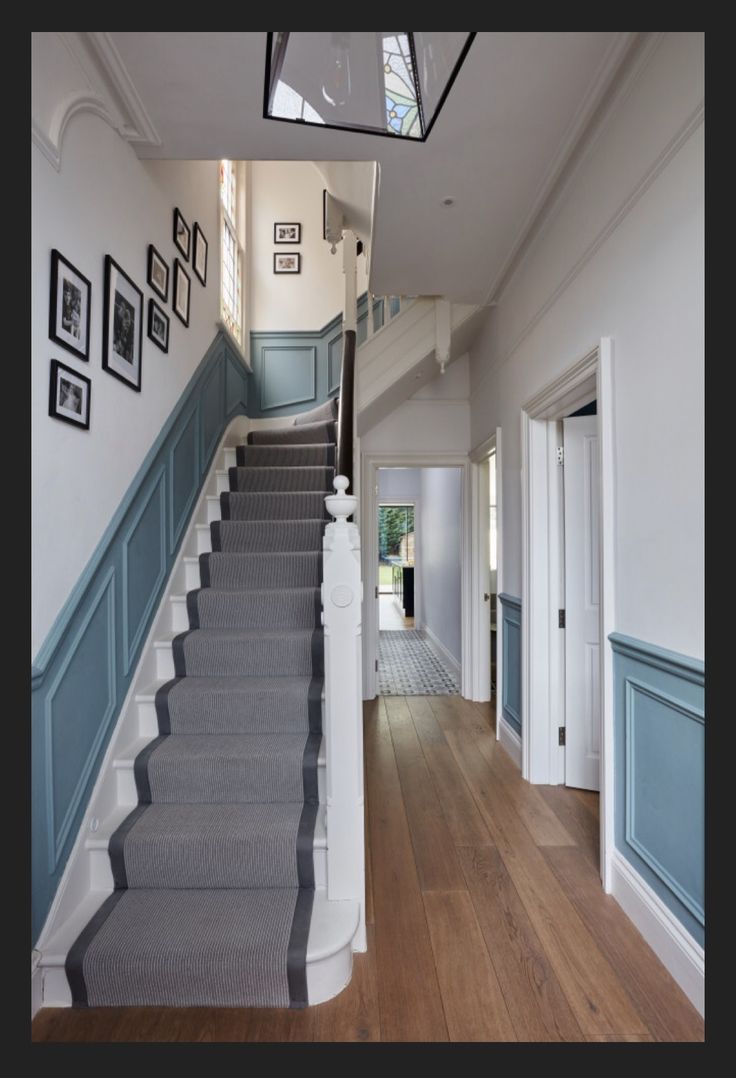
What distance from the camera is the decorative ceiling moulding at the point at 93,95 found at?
169 centimetres

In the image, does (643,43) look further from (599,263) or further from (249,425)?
(249,425)

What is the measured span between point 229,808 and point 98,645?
2.49 feet

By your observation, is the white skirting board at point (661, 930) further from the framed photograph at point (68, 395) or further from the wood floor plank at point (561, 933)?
the framed photograph at point (68, 395)

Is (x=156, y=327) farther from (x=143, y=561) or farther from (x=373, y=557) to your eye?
(x=373, y=557)

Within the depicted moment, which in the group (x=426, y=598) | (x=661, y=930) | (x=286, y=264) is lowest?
(x=661, y=930)

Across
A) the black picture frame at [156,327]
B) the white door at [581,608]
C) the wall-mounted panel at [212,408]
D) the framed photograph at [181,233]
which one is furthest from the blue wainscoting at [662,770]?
the framed photograph at [181,233]

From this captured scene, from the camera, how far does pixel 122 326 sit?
2254mm

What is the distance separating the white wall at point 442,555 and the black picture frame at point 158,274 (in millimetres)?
3185

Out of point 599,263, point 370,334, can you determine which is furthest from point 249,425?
point 599,263

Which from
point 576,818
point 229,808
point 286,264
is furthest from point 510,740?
point 286,264

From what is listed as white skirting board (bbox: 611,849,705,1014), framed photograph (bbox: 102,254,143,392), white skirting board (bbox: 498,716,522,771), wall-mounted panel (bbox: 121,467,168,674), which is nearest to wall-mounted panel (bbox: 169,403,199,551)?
wall-mounted panel (bbox: 121,467,168,674)

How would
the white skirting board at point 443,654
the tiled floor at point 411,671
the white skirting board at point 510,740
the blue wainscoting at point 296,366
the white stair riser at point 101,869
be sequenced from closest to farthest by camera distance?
the white stair riser at point 101,869 < the white skirting board at point 510,740 < the blue wainscoting at point 296,366 < the tiled floor at point 411,671 < the white skirting board at point 443,654

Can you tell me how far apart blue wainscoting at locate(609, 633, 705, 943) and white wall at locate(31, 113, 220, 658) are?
6.07 feet

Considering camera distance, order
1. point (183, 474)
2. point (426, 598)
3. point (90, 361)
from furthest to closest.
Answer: point (426, 598)
point (183, 474)
point (90, 361)
